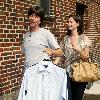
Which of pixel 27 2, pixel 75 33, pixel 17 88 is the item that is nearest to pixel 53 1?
pixel 27 2

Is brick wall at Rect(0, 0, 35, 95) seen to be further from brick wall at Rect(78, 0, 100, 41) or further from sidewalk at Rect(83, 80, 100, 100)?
brick wall at Rect(78, 0, 100, 41)

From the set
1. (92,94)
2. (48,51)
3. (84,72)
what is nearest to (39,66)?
(48,51)

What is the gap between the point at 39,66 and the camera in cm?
546

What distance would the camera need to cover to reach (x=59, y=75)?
5652 mm

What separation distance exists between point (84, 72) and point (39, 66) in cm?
74

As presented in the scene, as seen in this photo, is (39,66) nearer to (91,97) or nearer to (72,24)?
(72,24)

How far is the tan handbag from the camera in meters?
5.74

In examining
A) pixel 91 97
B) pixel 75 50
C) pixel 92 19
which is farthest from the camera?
pixel 92 19

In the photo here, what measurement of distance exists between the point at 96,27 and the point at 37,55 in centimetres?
856

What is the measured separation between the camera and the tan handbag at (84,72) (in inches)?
226

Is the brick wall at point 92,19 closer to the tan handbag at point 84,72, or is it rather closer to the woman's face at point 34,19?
the tan handbag at point 84,72

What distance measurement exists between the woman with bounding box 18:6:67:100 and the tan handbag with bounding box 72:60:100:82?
197mm

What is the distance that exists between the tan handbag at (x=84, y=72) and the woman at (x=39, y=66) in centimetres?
20

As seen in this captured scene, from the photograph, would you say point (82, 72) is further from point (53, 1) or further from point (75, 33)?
point (53, 1)
